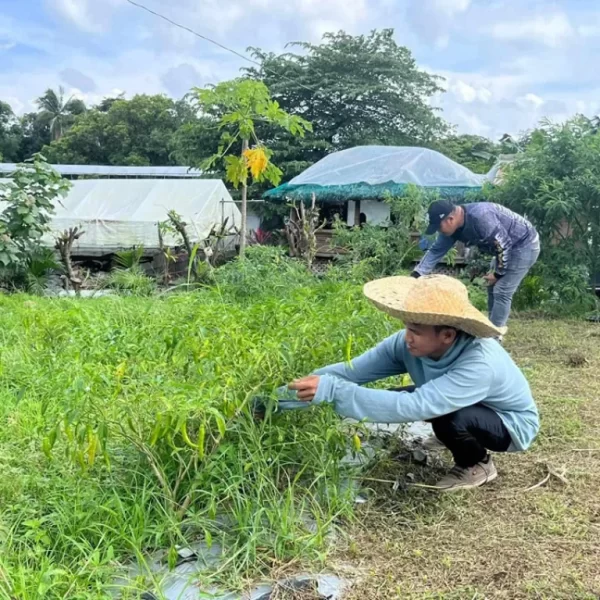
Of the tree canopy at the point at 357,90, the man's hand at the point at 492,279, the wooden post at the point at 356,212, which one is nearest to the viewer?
the man's hand at the point at 492,279

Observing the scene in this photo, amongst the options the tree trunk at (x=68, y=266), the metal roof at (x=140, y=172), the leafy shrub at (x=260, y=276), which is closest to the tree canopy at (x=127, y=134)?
the metal roof at (x=140, y=172)

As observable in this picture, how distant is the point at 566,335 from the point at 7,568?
5.42 metres

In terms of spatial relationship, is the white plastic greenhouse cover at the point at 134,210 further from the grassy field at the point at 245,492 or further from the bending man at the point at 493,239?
the grassy field at the point at 245,492

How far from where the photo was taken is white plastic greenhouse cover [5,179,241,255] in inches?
554

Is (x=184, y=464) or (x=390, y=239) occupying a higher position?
(x=390, y=239)

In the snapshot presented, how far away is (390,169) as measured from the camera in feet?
49.9

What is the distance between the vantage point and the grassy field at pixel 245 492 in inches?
75.4

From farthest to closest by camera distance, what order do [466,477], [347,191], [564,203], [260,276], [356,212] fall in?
[356,212] → [347,191] → [564,203] → [260,276] → [466,477]

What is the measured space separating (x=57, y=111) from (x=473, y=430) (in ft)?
139

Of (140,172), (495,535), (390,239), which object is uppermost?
(140,172)

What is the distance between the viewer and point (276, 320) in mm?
2596

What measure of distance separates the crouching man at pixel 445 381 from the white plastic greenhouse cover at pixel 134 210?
36.5ft

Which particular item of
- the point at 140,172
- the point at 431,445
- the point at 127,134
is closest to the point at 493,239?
the point at 431,445

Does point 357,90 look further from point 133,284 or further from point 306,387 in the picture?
point 306,387
